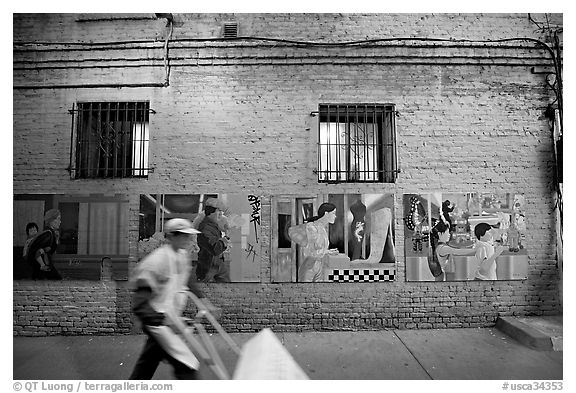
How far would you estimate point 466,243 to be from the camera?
605cm

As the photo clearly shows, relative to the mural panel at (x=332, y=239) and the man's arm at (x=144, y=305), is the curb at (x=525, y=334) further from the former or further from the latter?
the man's arm at (x=144, y=305)

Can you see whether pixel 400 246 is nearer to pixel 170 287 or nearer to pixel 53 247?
pixel 170 287

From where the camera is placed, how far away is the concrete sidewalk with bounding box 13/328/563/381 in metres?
4.61

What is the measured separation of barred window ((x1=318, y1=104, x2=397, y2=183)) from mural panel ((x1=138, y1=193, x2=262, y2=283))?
1.39 meters

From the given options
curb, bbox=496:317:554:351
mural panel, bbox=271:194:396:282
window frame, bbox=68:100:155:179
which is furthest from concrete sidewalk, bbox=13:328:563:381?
window frame, bbox=68:100:155:179

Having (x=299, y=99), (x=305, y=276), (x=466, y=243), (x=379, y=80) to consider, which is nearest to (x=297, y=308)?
(x=305, y=276)

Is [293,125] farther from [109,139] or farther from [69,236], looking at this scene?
[69,236]

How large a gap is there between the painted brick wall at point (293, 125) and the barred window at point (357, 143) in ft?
0.57

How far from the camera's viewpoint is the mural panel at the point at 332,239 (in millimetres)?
5977

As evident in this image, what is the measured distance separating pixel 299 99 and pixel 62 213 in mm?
4184

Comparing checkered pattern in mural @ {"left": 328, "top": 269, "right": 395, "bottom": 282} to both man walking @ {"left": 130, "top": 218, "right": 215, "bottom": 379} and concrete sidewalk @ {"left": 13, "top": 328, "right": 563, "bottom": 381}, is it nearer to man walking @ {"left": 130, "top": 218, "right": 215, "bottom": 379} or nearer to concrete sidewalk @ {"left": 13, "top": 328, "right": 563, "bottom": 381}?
concrete sidewalk @ {"left": 13, "top": 328, "right": 563, "bottom": 381}

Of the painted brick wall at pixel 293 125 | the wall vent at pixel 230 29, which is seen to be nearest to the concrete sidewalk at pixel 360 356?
the painted brick wall at pixel 293 125

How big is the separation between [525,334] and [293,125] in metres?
4.53

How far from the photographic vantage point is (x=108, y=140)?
6.28 meters
